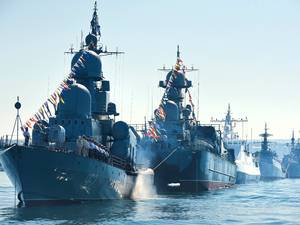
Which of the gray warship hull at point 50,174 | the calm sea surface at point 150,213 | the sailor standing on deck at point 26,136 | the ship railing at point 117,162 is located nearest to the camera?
the calm sea surface at point 150,213

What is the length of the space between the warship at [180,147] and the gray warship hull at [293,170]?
9774 cm

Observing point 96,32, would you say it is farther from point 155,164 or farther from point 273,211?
point 273,211

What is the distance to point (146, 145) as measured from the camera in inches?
2746

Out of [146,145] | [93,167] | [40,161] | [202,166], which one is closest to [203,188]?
[202,166]

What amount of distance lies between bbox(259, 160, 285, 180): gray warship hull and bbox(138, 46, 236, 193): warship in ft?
235

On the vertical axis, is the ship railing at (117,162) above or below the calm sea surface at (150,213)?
above

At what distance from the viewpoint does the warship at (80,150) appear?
3984cm

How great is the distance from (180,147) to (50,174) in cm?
3107

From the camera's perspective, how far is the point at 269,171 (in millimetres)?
157500

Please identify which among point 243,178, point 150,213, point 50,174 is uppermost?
point 243,178

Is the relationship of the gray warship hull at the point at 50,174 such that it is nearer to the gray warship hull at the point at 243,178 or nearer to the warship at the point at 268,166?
the gray warship hull at the point at 243,178

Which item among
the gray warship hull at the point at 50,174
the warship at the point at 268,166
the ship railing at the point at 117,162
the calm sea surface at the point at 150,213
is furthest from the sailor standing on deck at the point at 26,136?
the warship at the point at 268,166

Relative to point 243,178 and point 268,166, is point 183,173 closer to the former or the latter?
point 243,178

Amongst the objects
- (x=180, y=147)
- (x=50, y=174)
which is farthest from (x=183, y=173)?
(x=50, y=174)
